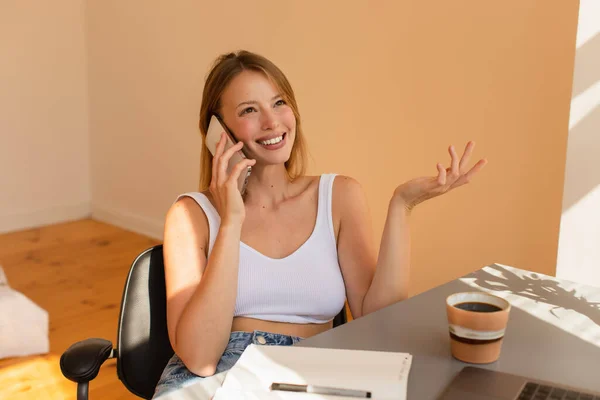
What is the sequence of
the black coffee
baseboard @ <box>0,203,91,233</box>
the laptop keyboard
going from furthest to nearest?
baseboard @ <box>0,203,91,233</box> < the black coffee < the laptop keyboard

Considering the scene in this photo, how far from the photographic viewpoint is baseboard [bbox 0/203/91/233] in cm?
455

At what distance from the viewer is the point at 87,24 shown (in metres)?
4.73

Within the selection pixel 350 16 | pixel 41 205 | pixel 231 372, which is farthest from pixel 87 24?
pixel 231 372

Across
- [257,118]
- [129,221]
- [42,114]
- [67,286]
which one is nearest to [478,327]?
[257,118]

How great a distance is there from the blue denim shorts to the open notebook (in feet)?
1.11

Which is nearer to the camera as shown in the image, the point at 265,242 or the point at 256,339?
the point at 256,339

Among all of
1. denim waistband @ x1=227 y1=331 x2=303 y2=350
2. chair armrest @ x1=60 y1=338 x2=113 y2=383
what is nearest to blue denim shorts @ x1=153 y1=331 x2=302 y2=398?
denim waistband @ x1=227 y1=331 x2=303 y2=350

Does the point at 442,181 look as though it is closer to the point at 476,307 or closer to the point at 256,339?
the point at 476,307

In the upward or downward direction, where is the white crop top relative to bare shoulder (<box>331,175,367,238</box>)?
downward

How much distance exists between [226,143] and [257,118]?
3.8 inches

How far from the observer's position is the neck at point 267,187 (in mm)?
1671

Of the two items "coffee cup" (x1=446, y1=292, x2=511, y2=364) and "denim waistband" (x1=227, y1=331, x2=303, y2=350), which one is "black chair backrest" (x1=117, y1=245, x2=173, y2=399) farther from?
"coffee cup" (x1=446, y1=292, x2=511, y2=364)

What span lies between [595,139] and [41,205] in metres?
3.85

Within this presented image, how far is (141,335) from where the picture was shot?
4.62 ft
